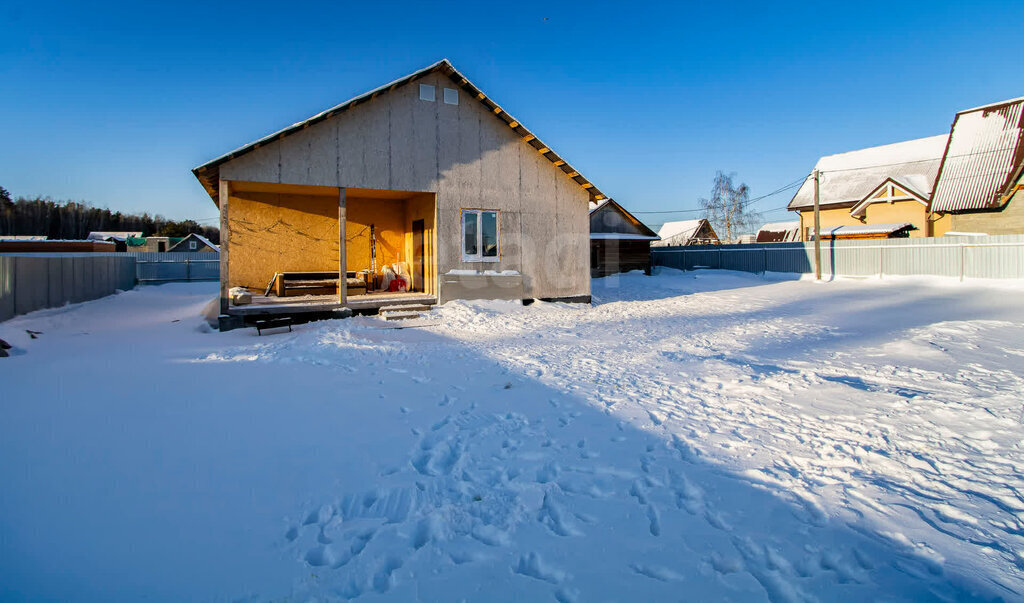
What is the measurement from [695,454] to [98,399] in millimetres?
6043

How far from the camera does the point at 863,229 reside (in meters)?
27.0

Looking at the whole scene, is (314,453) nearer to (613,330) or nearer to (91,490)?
(91,490)

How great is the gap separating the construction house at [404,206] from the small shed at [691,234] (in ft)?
106

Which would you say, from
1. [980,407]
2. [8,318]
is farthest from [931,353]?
[8,318]

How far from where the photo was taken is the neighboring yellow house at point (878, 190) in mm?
26141

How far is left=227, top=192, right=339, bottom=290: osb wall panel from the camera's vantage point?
13.5 m

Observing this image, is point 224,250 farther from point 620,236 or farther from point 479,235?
point 620,236

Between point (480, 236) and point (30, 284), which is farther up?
point (480, 236)

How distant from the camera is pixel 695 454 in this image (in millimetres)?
4125

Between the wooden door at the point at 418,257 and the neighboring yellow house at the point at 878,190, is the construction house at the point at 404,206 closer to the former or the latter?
the wooden door at the point at 418,257

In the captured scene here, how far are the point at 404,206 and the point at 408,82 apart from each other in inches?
157

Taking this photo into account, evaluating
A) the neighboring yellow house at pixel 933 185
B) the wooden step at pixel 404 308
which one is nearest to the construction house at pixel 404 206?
the wooden step at pixel 404 308

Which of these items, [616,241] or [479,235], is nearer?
[479,235]

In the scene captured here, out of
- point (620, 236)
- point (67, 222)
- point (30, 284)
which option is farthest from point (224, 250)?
point (67, 222)
